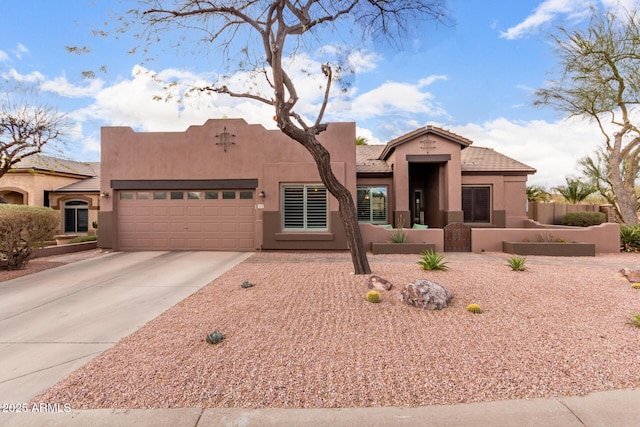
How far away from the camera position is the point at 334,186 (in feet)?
26.1

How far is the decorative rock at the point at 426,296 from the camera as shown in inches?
213

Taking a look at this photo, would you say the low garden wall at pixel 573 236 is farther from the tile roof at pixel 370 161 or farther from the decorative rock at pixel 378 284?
the decorative rock at pixel 378 284

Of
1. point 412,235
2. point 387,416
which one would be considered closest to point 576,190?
point 412,235

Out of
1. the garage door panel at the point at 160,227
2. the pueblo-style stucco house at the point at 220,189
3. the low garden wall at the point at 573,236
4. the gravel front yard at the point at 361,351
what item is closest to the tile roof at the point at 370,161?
the pueblo-style stucco house at the point at 220,189

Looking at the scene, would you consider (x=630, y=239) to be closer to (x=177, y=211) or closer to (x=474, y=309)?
(x=474, y=309)

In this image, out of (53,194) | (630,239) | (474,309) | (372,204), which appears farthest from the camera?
(53,194)

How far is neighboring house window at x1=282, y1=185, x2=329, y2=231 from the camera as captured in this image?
42.5 feet

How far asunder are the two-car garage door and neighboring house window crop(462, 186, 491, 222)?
441 inches

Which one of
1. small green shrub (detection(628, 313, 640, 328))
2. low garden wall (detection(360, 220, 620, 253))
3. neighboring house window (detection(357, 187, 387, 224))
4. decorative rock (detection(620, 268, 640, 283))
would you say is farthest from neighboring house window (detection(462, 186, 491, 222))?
small green shrub (detection(628, 313, 640, 328))

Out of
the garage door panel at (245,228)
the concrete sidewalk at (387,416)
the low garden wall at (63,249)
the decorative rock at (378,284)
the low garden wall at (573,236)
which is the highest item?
the garage door panel at (245,228)

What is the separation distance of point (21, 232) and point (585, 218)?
24230 millimetres

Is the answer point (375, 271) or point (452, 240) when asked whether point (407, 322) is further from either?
point (452, 240)

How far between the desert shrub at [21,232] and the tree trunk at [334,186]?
317 inches

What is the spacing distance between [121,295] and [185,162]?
24.8 ft
